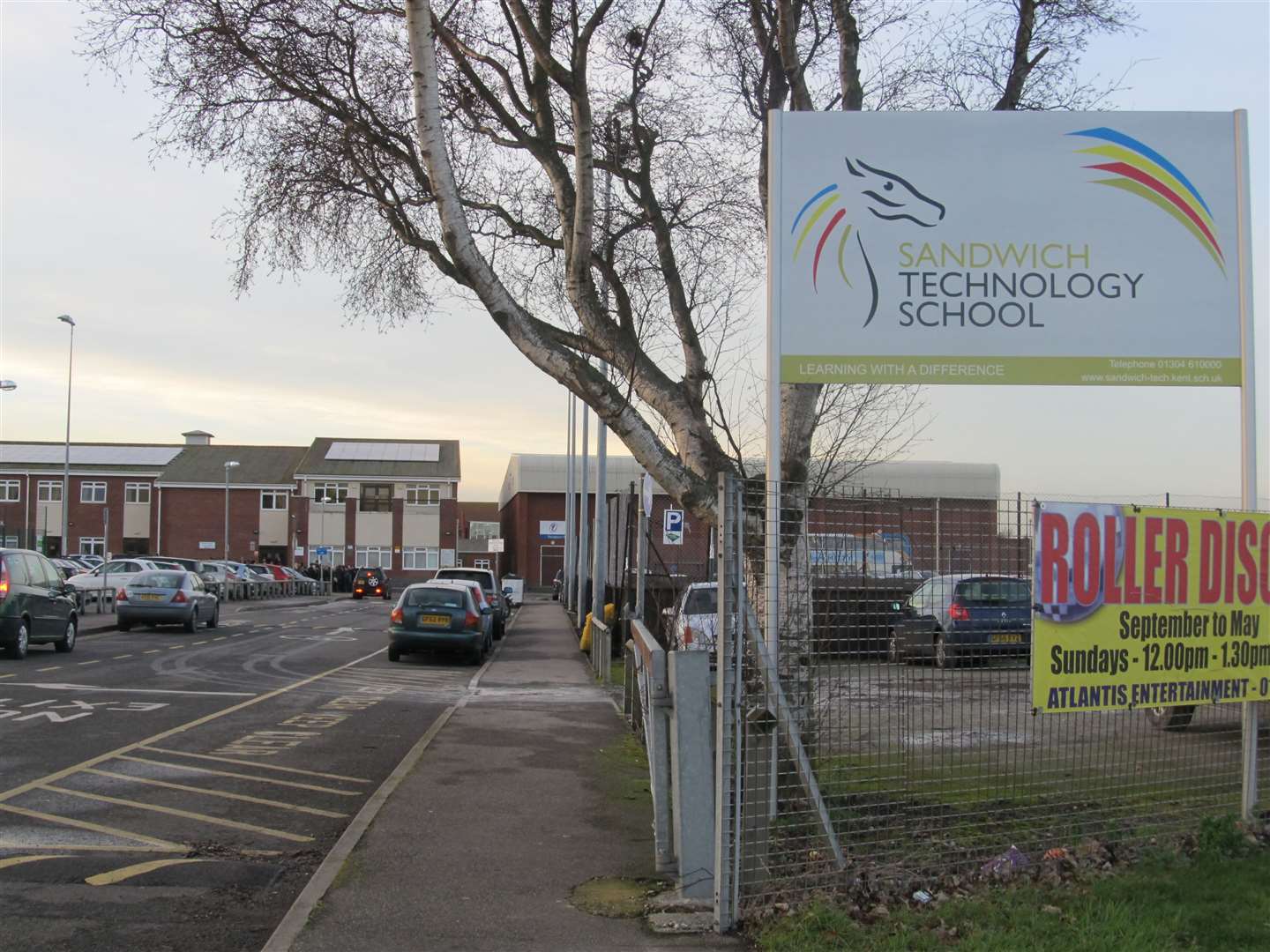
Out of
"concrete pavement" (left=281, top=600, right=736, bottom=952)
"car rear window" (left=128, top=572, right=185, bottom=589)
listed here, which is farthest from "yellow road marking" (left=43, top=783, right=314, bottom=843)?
"car rear window" (left=128, top=572, right=185, bottom=589)

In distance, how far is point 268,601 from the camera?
173 ft

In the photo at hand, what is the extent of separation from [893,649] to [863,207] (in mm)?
2696

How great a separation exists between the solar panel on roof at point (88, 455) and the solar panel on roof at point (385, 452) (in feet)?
40.3

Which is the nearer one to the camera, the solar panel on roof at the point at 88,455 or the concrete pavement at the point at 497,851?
the concrete pavement at the point at 497,851

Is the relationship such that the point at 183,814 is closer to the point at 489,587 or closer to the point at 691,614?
the point at 691,614

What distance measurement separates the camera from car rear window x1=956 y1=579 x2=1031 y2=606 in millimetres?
6586

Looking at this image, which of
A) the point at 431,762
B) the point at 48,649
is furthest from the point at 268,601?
the point at 431,762

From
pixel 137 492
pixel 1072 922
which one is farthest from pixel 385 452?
pixel 1072 922

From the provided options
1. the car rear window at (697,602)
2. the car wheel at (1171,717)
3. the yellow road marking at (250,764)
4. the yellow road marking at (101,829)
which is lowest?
the yellow road marking at (250,764)

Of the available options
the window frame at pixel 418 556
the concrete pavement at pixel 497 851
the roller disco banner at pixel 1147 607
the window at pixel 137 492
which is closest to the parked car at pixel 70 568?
the window frame at pixel 418 556

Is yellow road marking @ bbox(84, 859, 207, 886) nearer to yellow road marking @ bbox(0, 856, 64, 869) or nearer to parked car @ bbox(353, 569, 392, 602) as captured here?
yellow road marking @ bbox(0, 856, 64, 869)

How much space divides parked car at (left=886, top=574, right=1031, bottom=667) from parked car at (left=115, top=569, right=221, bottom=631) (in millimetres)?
24604

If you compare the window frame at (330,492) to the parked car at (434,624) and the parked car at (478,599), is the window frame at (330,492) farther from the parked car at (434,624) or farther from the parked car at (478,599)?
the parked car at (434,624)

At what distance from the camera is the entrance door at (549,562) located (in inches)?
3029
